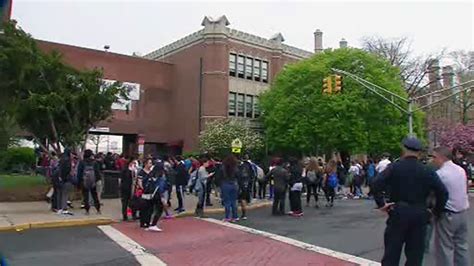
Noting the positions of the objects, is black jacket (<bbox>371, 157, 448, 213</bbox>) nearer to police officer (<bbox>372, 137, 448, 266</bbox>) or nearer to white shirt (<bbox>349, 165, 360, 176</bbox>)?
police officer (<bbox>372, 137, 448, 266</bbox>)

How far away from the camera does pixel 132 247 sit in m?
10.0

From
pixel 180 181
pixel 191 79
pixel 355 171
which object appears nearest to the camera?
pixel 180 181

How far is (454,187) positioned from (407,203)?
3.89ft

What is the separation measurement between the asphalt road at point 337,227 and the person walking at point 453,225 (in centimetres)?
211

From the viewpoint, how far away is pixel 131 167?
14.9 meters

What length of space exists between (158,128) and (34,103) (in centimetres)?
3057

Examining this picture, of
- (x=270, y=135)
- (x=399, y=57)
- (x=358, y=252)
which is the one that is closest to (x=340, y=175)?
(x=358, y=252)

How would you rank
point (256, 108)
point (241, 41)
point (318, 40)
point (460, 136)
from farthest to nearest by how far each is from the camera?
point (318, 40)
point (460, 136)
point (256, 108)
point (241, 41)

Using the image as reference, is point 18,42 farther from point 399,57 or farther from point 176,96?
point 399,57

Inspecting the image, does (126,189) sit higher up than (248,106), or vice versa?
(248,106)

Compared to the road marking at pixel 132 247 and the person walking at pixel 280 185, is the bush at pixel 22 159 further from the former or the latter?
the road marking at pixel 132 247

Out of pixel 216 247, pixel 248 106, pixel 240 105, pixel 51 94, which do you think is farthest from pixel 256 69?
pixel 216 247

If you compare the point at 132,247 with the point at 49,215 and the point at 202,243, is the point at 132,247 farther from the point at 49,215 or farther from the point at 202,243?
the point at 49,215

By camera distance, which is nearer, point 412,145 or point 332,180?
point 412,145
